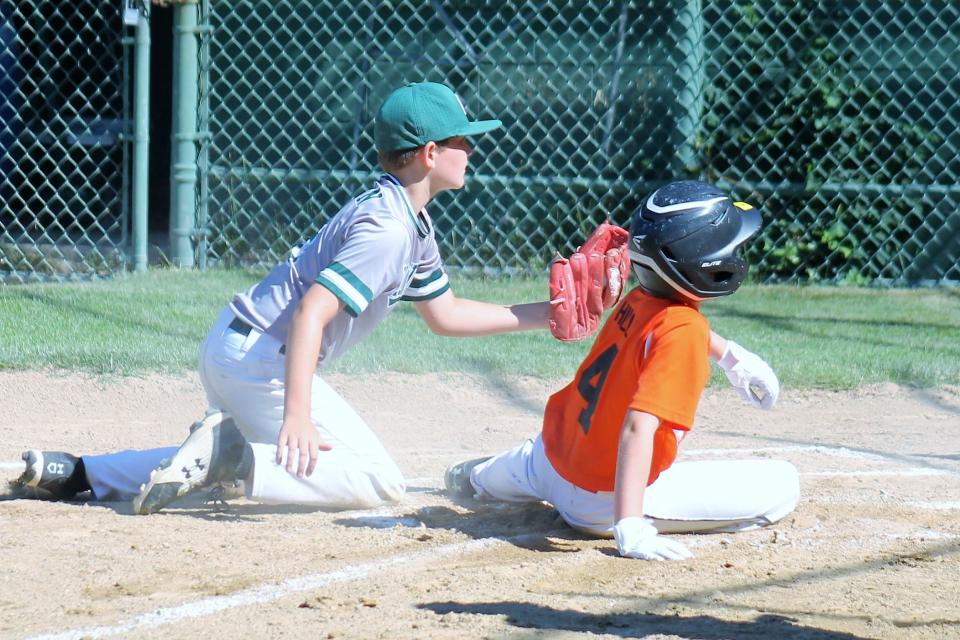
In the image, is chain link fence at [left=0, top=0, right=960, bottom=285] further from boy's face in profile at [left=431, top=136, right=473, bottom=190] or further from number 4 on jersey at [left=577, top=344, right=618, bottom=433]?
number 4 on jersey at [left=577, top=344, right=618, bottom=433]

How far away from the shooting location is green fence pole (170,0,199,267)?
782cm

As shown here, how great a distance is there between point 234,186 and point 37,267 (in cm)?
136

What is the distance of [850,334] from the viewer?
663cm

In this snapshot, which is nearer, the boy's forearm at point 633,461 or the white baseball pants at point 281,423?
the boy's forearm at point 633,461

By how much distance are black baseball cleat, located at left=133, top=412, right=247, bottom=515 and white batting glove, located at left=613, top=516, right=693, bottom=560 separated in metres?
1.13

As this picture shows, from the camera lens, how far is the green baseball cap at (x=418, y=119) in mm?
3527

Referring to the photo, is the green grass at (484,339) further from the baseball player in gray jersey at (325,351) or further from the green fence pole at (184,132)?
the baseball player in gray jersey at (325,351)

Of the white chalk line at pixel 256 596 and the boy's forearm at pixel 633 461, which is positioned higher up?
the boy's forearm at pixel 633 461

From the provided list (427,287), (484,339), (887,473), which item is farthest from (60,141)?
(887,473)

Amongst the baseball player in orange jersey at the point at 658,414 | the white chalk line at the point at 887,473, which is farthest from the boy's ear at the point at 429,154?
the white chalk line at the point at 887,473

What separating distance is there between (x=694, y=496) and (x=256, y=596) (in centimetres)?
122

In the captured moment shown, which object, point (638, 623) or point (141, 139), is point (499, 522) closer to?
point (638, 623)

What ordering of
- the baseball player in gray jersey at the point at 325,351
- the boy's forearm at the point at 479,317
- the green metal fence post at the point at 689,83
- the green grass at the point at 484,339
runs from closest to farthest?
the baseball player in gray jersey at the point at 325,351 < the boy's forearm at the point at 479,317 < the green grass at the point at 484,339 < the green metal fence post at the point at 689,83

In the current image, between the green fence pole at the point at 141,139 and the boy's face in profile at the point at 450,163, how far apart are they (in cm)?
451
